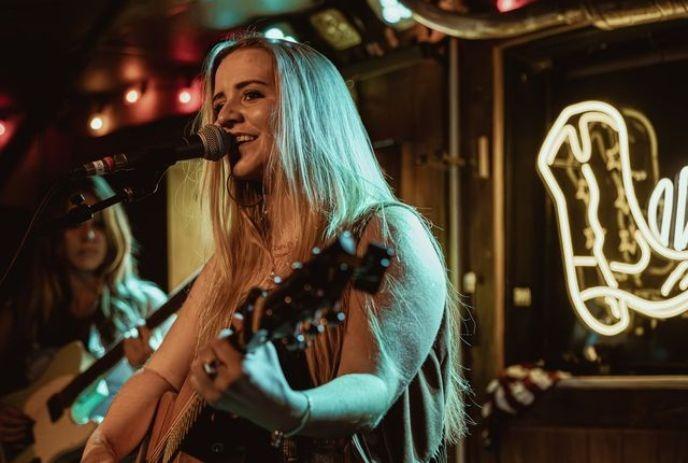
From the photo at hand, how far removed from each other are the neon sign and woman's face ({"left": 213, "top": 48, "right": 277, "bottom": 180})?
2.22 meters

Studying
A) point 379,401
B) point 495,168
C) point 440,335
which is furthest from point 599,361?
point 379,401

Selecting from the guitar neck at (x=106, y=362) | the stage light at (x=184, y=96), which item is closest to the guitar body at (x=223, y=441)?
the guitar neck at (x=106, y=362)

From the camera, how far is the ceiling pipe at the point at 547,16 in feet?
13.2

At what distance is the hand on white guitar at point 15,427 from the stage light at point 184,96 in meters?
2.30

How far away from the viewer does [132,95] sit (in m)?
6.71

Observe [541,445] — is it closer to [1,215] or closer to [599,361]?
[599,361]

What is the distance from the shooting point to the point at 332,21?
5.45 m

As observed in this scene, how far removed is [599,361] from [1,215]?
15.7 feet

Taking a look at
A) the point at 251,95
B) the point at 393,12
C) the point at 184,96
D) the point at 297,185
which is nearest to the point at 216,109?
the point at 251,95

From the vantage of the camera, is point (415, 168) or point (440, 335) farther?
point (415, 168)

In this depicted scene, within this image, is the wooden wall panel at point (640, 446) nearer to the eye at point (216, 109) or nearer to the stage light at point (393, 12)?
the stage light at point (393, 12)

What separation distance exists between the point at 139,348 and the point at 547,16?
7.69 feet

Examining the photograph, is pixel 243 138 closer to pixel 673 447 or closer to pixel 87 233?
pixel 673 447

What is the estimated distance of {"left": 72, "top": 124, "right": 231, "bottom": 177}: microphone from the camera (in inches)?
94.9
